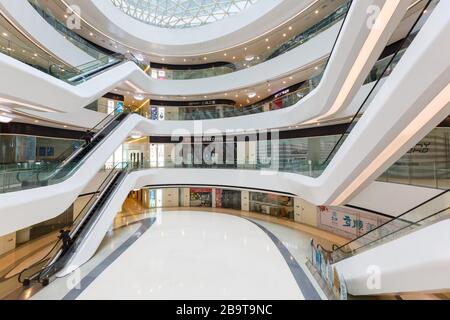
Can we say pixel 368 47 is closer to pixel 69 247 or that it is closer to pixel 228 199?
pixel 69 247

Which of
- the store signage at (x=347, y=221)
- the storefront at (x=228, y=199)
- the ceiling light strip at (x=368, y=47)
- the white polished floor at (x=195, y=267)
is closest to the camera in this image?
the ceiling light strip at (x=368, y=47)

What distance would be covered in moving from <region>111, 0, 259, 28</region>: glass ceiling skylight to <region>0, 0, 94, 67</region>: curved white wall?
10221mm

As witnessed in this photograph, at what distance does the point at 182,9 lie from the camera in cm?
2139

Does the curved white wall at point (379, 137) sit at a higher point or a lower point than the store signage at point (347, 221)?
higher

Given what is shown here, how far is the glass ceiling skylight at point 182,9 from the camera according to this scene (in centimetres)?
2033

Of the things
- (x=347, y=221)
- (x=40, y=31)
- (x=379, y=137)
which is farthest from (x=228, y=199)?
(x=40, y=31)

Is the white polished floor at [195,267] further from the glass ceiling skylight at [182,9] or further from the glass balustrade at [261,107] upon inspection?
the glass ceiling skylight at [182,9]

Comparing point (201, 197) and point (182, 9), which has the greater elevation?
point (182, 9)

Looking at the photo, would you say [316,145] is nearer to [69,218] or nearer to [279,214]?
[279,214]

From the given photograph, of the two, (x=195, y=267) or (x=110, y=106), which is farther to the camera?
(x=110, y=106)

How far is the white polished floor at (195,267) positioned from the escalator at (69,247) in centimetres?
63

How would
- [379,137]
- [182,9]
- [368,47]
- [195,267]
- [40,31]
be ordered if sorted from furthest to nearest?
[182,9] → [40,31] → [195,267] → [368,47] → [379,137]

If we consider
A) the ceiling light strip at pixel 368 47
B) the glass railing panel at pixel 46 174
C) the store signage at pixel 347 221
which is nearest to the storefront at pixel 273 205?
the store signage at pixel 347 221

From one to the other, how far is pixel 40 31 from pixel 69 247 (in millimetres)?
9671
